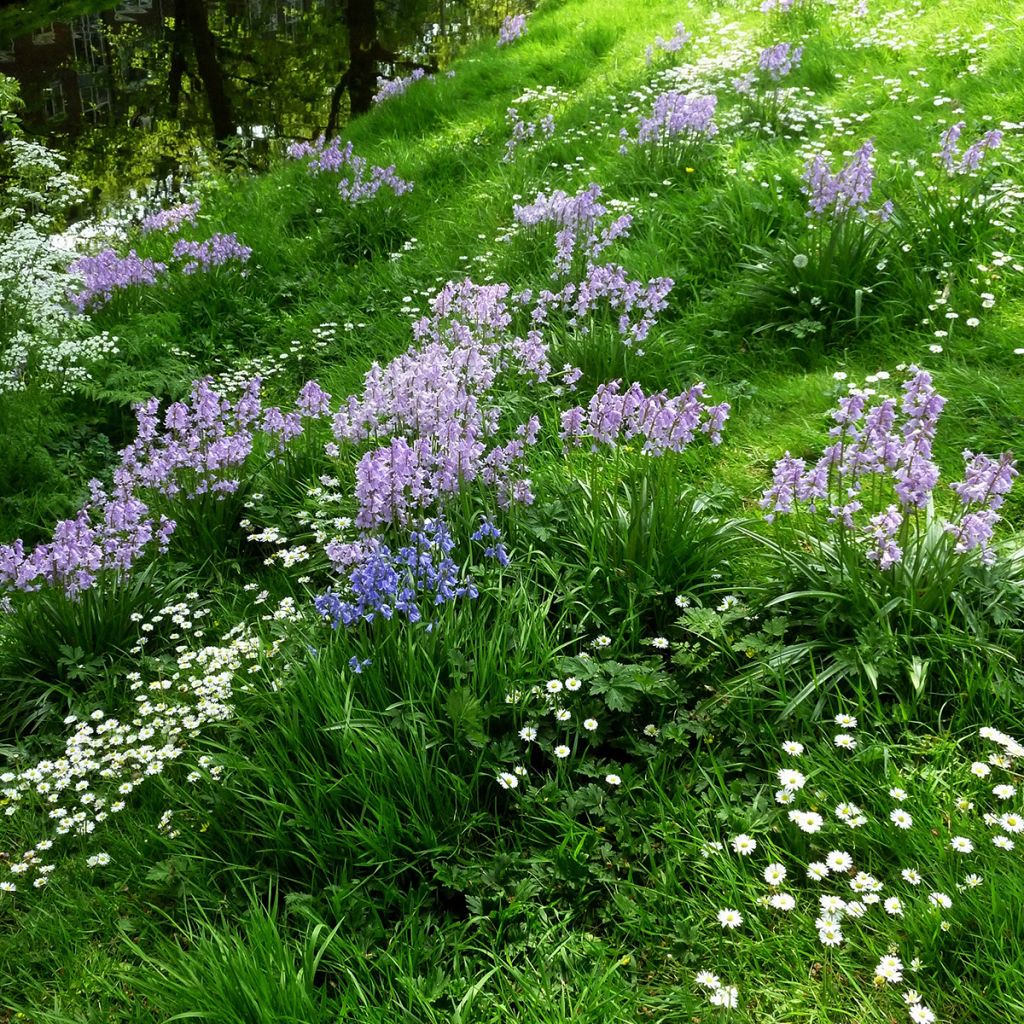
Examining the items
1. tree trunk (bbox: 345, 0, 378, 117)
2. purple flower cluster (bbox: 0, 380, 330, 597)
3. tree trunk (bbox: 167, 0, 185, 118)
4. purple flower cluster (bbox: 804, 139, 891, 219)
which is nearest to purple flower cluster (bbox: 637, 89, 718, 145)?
purple flower cluster (bbox: 804, 139, 891, 219)

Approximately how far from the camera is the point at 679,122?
21.4ft

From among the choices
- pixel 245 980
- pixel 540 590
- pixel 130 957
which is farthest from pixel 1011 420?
pixel 130 957

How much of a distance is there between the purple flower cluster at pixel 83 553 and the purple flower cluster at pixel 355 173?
4.37 meters

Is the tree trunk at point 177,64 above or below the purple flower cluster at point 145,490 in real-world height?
above

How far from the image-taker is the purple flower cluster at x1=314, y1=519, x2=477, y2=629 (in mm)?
2828

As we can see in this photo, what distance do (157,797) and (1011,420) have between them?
3730 mm

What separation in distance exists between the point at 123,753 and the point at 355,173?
6.27 metres

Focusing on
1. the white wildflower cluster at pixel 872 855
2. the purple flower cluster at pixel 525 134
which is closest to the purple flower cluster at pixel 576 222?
the purple flower cluster at pixel 525 134

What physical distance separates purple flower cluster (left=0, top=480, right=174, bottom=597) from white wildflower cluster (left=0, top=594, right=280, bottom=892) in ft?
1.46

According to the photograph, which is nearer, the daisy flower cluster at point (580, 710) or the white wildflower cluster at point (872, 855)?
the white wildflower cluster at point (872, 855)

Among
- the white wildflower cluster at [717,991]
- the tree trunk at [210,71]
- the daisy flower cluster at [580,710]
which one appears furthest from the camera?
the tree trunk at [210,71]

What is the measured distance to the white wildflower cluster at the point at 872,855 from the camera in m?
2.12

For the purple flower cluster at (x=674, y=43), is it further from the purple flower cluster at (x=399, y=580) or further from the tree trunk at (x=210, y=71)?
the tree trunk at (x=210, y=71)

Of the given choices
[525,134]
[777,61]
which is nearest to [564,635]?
[777,61]
